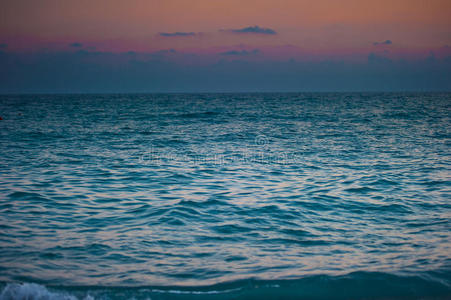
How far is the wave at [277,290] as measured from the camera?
19.1ft

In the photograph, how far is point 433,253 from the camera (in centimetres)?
729

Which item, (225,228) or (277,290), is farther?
(225,228)

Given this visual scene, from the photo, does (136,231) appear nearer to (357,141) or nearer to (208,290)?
(208,290)

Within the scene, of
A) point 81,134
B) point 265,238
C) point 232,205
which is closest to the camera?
point 265,238

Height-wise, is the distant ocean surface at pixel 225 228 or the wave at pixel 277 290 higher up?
the distant ocean surface at pixel 225 228

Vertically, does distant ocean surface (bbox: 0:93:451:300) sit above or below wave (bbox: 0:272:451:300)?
above

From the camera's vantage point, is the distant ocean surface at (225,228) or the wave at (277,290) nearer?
the wave at (277,290)

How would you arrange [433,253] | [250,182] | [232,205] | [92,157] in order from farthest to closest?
[92,157] < [250,182] < [232,205] < [433,253]

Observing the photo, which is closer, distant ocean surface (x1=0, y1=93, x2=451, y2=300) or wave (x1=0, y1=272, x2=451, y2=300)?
wave (x1=0, y1=272, x2=451, y2=300)

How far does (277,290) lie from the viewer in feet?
19.7

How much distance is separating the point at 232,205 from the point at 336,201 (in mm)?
3099

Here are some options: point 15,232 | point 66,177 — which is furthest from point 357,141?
point 15,232

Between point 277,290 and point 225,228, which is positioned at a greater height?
point 225,228

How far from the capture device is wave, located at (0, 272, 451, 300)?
5.81m
